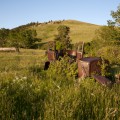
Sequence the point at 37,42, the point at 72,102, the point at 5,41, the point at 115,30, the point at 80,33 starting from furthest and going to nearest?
the point at 80,33
the point at 37,42
the point at 5,41
the point at 115,30
the point at 72,102

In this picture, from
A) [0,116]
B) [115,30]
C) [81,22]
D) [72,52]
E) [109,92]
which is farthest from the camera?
[81,22]

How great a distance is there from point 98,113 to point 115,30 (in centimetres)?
2357

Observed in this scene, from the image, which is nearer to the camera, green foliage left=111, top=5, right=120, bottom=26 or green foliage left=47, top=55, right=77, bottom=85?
green foliage left=47, top=55, right=77, bottom=85

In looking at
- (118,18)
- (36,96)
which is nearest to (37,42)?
(118,18)

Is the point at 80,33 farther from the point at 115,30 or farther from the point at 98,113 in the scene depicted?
the point at 98,113

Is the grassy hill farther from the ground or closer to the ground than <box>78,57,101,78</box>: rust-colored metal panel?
farther from the ground

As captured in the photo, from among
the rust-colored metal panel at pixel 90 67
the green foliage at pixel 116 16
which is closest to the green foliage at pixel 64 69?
the rust-colored metal panel at pixel 90 67

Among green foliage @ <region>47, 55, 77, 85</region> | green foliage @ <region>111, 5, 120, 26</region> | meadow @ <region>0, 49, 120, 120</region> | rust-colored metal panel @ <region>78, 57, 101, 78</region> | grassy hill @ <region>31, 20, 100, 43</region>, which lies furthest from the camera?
grassy hill @ <region>31, 20, 100, 43</region>

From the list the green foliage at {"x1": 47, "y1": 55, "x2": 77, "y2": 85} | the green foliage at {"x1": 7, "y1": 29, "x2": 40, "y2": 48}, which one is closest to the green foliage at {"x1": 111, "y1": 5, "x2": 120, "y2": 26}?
the green foliage at {"x1": 47, "y1": 55, "x2": 77, "y2": 85}

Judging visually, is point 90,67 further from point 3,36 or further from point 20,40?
point 3,36

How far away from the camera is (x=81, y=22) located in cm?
12794

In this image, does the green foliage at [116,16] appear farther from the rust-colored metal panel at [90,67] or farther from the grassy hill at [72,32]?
the grassy hill at [72,32]

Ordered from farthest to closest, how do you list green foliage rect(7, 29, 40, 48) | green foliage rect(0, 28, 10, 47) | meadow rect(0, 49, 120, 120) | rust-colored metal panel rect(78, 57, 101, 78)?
green foliage rect(0, 28, 10, 47), green foliage rect(7, 29, 40, 48), rust-colored metal panel rect(78, 57, 101, 78), meadow rect(0, 49, 120, 120)

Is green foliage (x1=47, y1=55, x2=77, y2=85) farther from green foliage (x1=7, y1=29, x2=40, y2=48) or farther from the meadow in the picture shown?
green foliage (x1=7, y1=29, x2=40, y2=48)
